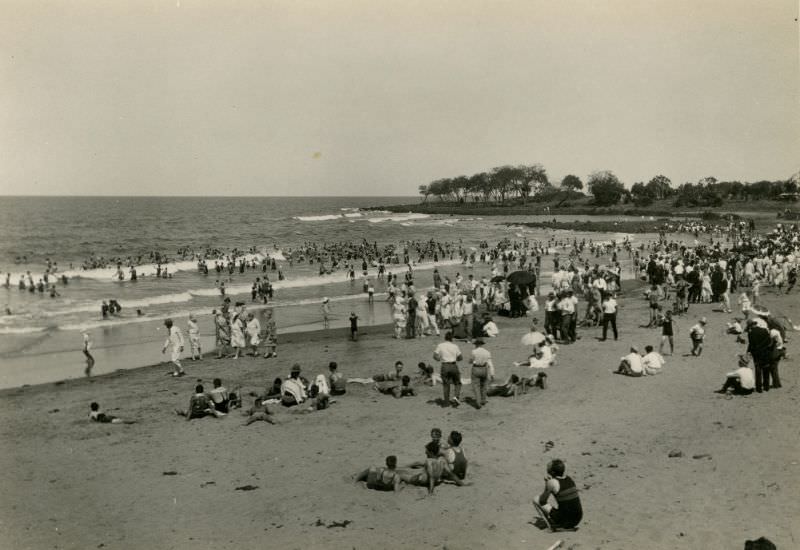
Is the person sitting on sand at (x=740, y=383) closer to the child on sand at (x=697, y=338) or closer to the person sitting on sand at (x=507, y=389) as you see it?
the child on sand at (x=697, y=338)

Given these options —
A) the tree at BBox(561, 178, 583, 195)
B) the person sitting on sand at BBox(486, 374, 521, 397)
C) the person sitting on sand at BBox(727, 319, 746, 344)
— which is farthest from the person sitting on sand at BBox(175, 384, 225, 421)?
the tree at BBox(561, 178, 583, 195)

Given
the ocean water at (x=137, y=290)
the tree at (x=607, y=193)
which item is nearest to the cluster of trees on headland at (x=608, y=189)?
the tree at (x=607, y=193)

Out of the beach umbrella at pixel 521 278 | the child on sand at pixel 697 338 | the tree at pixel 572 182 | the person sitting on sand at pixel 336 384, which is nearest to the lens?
the person sitting on sand at pixel 336 384

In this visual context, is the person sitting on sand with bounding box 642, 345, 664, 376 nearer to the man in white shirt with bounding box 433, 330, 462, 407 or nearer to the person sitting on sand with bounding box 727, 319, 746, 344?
the person sitting on sand with bounding box 727, 319, 746, 344

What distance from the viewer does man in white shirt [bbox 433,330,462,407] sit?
12523mm

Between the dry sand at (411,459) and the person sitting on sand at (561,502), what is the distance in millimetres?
181

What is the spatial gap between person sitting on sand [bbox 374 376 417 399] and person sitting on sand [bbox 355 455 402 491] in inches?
177

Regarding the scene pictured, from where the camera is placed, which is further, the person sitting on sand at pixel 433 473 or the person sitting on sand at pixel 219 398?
the person sitting on sand at pixel 219 398

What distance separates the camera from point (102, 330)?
86.0ft

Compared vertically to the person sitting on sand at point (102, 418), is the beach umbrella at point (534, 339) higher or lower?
higher

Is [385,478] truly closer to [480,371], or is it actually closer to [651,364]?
[480,371]

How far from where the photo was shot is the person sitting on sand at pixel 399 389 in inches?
549

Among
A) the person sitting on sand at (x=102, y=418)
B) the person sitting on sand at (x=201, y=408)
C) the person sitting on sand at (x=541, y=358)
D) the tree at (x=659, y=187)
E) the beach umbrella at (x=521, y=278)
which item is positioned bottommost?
the person sitting on sand at (x=102, y=418)

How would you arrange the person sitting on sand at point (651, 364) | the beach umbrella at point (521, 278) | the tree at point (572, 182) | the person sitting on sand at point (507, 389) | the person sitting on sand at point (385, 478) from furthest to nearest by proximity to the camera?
the tree at point (572, 182) < the beach umbrella at point (521, 278) < the person sitting on sand at point (651, 364) < the person sitting on sand at point (507, 389) < the person sitting on sand at point (385, 478)
